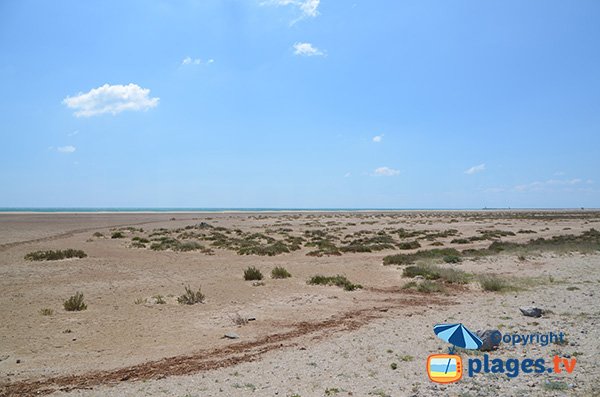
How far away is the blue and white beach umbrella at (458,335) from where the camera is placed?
791cm

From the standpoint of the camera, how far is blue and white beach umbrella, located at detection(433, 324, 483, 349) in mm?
7910

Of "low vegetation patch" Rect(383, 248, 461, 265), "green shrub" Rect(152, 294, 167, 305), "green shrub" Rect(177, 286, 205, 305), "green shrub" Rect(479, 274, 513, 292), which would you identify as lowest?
"green shrub" Rect(152, 294, 167, 305)

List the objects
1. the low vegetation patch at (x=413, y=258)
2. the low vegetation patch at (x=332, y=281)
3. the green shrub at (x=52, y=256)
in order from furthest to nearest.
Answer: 1. the green shrub at (x=52, y=256)
2. the low vegetation patch at (x=413, y=258)
3. the low vegetation patch at (x=332, y=281)

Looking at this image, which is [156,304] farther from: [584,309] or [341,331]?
[584,309]

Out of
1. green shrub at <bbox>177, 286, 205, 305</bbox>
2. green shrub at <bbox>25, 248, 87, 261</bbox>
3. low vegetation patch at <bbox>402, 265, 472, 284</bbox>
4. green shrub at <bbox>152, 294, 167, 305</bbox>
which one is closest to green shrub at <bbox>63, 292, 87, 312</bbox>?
green shrub at <bbox>152, 294, 167, 305</bbox>

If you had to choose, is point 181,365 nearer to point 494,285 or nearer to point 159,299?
point 159,299

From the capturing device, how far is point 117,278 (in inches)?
695

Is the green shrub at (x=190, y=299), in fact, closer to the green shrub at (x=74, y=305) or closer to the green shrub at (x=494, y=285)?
the green shrub at (x=74, y=305)

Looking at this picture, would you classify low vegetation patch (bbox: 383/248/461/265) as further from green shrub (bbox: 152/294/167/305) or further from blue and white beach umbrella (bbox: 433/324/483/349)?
green shrub (bbox: 152/294/167/305)

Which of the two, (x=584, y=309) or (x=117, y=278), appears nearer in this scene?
(x=584, y=309)

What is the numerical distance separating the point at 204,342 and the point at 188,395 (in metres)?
3.18

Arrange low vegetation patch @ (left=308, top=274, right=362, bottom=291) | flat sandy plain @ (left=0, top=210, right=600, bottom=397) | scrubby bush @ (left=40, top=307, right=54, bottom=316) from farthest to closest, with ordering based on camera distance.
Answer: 1. low vegetation patch @ (left=308, top=274, right=362, bottom=291)
2. scrubby bush @ (left=40, top=307, right=54, bottom=316)
3. flat sandy plain @ (left=0, top=210, right=600, bottom=397)

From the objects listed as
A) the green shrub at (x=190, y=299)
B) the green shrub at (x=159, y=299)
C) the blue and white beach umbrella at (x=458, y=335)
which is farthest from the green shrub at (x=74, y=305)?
the blue and white beach umbrella at (x=458, y=335)

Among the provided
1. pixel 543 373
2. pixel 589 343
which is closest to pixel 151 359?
pixel 543 373
